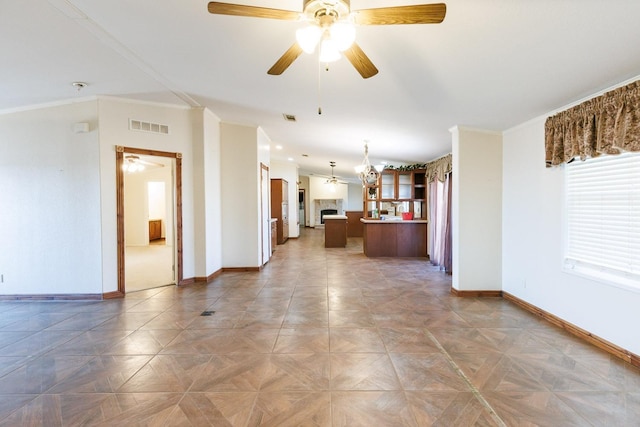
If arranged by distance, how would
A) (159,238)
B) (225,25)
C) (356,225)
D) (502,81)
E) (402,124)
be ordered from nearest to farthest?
(225,25) < (502,81) < (402,124) < (159,238) < (356,225)

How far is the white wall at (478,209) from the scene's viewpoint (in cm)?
406

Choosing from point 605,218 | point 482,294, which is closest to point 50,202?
point 482,294

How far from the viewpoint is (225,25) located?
2.30 m

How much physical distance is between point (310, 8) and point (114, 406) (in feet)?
8.85

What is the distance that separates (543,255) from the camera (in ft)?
11.0

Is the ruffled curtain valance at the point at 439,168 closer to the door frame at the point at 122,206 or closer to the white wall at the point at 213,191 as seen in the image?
the white wall at the point at 213,191

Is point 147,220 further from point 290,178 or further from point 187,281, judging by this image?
point 187,281

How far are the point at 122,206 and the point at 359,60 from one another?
13.0ft

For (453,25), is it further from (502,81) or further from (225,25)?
(225,25)

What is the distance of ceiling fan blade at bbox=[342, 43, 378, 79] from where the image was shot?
1.72 metres

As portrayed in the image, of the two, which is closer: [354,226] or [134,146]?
[134,146]

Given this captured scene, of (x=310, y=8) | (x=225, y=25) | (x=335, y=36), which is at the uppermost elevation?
(x=225, y=25)

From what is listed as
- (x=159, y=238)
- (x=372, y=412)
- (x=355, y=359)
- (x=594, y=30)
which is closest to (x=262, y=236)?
(x=355, y=359)

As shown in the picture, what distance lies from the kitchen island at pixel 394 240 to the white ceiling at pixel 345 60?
3205 mm
